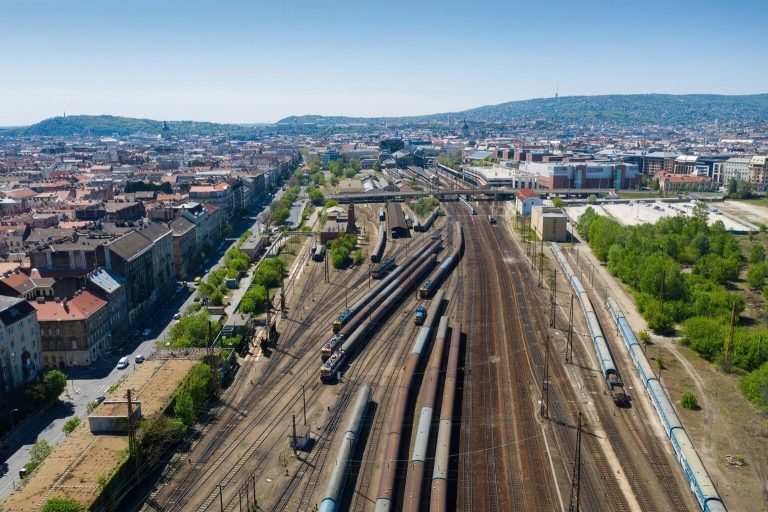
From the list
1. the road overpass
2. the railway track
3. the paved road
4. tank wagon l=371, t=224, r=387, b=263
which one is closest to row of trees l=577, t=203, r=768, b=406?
tank wagon l=371, t=224, r=387, b=263

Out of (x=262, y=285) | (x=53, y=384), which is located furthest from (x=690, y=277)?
(x=53, y=384)

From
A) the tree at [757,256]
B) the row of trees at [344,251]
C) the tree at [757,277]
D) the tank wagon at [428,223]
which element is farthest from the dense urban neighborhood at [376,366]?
the tank wagon at [428,223]

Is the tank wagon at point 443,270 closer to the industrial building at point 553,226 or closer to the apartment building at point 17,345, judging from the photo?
the industrial building at point 553,226

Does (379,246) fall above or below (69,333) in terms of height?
below

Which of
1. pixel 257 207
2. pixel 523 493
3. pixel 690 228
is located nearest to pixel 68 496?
pixel 523 493

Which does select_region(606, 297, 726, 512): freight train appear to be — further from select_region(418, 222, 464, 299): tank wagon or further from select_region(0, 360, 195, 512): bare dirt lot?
select_region(0, 360, 195, 512): bare dirt lot

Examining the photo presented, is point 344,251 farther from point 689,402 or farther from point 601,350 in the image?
point 689,402
